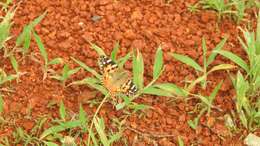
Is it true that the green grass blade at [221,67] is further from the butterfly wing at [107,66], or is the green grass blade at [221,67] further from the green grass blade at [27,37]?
the green grass blade at [27,37]

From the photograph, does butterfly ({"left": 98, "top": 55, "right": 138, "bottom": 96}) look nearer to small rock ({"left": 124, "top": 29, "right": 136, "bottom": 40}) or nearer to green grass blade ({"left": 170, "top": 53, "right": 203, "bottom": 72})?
green grass blade ({"left": 170, "top": 53, "right": 203, "bottom": 72})

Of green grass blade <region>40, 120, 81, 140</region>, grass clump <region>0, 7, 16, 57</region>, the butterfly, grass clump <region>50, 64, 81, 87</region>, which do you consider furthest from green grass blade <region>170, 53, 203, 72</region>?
grass clump <region>0, 7, 16, 57</region>

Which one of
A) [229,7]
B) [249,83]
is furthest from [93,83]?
[229,7]

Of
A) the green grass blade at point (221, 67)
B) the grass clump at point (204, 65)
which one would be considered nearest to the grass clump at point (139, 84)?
the grass clump at point (204, 65)

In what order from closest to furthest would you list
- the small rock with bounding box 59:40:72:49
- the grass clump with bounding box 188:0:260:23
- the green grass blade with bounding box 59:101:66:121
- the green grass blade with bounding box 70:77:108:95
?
the green grass blade with bounding box 59:101:66:121 < the green grass blade with bounding box 70:77:108:95 < the small rock with bounding box 59:40:72:49 < the grass clump with bounding box 188:0:260:23

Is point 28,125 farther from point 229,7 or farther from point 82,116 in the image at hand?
point 229,7

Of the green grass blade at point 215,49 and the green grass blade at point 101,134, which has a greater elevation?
the green grass blade at point 215,49
